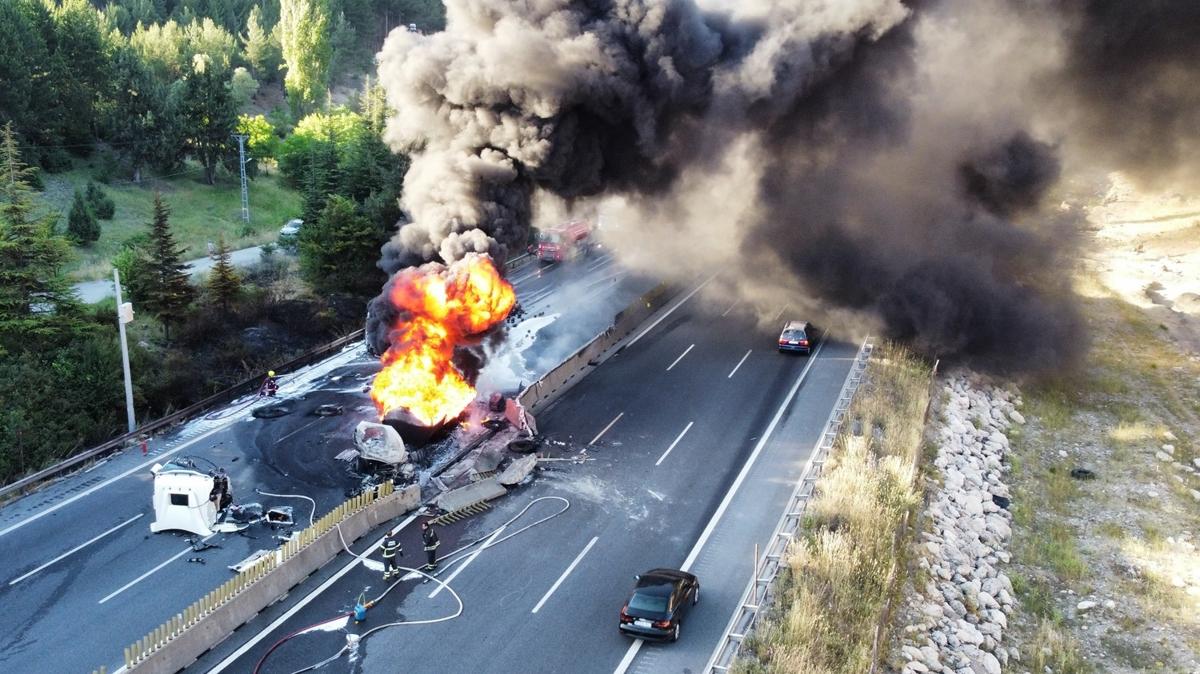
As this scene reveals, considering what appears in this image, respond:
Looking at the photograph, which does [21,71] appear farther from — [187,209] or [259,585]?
[259,585]

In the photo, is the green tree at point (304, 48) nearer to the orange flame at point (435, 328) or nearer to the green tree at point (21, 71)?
the green tree at point (21, 71)

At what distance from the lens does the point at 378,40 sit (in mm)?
114125

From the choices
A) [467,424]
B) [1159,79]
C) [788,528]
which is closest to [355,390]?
[467,424]

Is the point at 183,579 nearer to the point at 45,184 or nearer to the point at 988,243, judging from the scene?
the point at 988,243

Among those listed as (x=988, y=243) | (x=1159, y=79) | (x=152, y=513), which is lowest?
(x=152, y=513)

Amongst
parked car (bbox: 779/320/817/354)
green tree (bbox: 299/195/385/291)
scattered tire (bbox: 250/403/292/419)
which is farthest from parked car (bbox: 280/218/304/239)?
parked car (bbox: 779/320/817/354)

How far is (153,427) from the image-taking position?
88.1ft

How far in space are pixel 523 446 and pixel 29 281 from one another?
61.6 feet

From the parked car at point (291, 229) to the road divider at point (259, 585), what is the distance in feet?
90.4

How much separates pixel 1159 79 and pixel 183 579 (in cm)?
3925

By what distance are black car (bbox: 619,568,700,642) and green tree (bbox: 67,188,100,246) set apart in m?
41.0

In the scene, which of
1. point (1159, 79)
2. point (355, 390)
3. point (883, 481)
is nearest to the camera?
point (883, 481)

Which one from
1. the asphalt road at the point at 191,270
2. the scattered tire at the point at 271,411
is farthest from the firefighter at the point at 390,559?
the asphalt road at the point at 191,270

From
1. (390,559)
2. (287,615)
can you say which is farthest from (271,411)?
(287,615)
